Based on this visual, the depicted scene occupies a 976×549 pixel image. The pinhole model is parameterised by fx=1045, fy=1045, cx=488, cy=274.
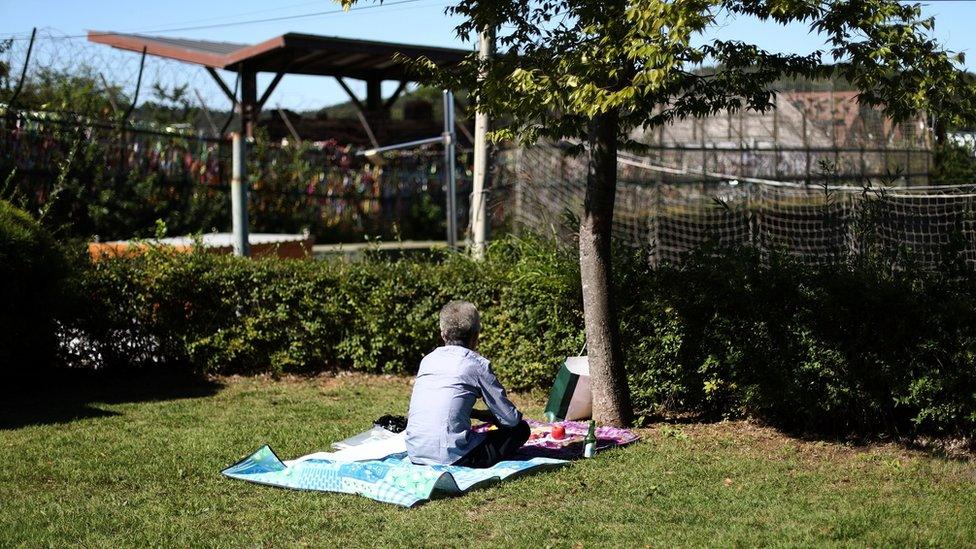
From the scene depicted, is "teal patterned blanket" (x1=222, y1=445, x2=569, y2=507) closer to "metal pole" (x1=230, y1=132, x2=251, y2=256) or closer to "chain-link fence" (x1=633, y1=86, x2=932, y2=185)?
"metal pole" (x1=230, y1=132, x2=251, y2=256)

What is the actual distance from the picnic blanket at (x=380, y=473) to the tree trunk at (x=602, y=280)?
2.96 ft

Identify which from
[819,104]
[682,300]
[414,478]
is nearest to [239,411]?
[414,478]

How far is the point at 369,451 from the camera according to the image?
22.5 ft

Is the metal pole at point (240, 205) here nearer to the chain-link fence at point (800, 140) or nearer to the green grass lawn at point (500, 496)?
the green grass lawn at point (500, 496)

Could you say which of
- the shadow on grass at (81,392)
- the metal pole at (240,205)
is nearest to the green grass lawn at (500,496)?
the shadow on grass at (81,392)

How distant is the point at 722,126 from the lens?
27.4 metres

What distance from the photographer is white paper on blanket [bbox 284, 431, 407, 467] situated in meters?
6.63

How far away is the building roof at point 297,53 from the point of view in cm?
1855

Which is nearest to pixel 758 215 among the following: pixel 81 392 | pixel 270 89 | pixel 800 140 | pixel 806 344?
pixel 806 344

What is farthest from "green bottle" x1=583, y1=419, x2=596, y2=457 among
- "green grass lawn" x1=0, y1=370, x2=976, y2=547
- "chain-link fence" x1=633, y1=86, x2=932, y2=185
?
"chain-link fence" x1=633, y1=86, x2=932, y2=185

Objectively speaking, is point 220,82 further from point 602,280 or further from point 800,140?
point 800,140

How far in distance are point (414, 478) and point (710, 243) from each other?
319 cm

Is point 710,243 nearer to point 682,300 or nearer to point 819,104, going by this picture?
point 682,300

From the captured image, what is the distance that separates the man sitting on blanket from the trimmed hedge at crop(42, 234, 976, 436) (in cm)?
184
